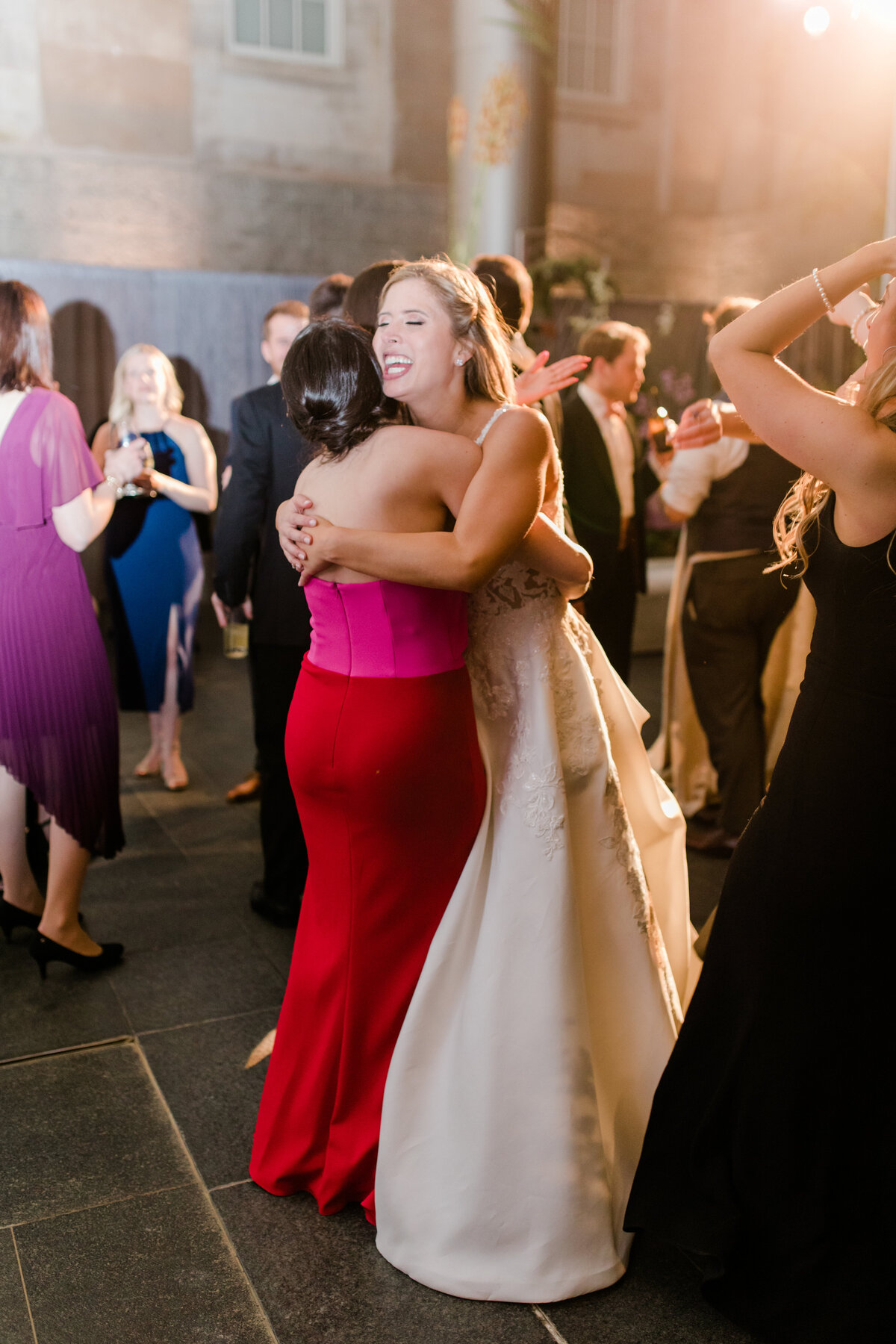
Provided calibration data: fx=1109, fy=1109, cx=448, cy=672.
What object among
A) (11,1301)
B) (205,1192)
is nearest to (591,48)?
(205,1192)

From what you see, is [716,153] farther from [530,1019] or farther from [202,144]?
[530,1019]

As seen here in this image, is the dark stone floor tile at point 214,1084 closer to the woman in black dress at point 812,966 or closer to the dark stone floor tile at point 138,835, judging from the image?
the woman in black dress at point 812,966

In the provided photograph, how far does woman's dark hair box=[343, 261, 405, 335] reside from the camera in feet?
8.39

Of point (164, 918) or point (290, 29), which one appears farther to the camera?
point (290, 29)

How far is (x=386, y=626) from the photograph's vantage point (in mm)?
1812

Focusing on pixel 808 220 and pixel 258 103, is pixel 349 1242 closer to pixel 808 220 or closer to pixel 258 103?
pixel 258 103

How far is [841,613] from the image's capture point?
1581mm

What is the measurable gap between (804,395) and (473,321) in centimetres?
59

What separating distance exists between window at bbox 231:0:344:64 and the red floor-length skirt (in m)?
8.43

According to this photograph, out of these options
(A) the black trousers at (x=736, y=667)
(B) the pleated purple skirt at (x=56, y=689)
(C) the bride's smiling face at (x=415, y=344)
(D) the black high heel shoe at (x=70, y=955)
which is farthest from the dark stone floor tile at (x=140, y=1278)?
(A) the black trousers at (x=736, y=667)

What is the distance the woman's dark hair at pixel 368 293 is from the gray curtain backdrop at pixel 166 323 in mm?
4747

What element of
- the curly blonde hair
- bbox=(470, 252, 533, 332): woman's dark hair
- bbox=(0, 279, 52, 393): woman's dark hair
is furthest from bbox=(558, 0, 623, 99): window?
bbox=(0, 279, 52, 393): woman's dark hair

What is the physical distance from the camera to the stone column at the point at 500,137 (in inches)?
336

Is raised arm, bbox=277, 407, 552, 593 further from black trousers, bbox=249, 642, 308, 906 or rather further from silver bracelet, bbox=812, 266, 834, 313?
black trousers, bbox=249, 642, 308, 906
